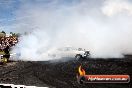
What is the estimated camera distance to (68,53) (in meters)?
33.8

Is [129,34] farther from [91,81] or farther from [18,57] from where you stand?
[91,81]

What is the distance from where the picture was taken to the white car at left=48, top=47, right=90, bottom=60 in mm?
33406

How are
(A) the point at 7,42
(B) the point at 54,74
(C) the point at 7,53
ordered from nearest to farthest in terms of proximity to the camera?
1. (B) the point at 54,74
2. (C) the point at 7,53
3. (A) the point at 7,42

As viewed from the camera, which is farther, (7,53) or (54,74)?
(7,53)

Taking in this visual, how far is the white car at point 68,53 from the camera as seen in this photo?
110 feet

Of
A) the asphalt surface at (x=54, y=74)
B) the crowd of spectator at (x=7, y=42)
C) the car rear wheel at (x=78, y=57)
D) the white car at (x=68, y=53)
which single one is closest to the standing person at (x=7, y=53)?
the crowd of spectator at (x=7, y=42)

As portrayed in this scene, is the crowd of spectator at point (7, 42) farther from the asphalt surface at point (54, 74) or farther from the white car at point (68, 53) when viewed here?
the asphalt surface at point (54, 74)

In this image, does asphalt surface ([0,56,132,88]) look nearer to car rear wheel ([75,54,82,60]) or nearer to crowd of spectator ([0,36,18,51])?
car rear wheel ([75,54,82,60])

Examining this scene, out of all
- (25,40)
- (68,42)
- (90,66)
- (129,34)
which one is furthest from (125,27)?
(90,66)

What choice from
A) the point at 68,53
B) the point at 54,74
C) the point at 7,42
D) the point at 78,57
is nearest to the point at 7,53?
the point at 7,42

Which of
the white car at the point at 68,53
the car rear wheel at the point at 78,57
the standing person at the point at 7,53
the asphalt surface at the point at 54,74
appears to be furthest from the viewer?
the white car at the point at 68,53

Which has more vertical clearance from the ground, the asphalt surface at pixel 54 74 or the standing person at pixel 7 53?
the standing person at pixel 7 53

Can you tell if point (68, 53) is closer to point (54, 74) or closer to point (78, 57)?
point (78, 57)

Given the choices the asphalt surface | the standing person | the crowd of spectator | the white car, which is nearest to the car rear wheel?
the white car
